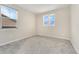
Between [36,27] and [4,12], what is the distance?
1351 mm

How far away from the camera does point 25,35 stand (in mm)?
3639

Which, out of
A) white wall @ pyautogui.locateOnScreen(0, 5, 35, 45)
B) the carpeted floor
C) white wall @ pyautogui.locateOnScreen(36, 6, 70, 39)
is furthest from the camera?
white wall @ pyautogui.locateOnScreen(36, 6, 70, 39)

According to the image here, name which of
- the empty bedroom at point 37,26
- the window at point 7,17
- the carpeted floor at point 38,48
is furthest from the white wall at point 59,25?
the window at point 7,17

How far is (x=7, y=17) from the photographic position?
3.04 m

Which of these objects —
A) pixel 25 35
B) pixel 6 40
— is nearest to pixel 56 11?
pixel 25 35

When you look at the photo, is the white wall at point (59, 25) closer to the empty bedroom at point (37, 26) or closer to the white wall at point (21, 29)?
the empty bedroom at point (37, 26)

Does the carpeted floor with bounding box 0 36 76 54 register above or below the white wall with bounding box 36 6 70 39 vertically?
below

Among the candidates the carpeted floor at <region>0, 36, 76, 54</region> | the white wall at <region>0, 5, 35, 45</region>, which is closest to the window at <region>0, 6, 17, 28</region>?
the white wall at <region>0, 5, 35, 45</region>

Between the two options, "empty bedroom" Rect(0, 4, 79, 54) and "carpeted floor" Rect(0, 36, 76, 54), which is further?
"empty bedroom" Rect(0, 4, 79, 54)

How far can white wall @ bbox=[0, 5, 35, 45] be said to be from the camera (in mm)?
3029

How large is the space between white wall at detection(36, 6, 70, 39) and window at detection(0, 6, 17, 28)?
1.07m

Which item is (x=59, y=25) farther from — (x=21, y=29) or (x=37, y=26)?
(x=21, y=29)

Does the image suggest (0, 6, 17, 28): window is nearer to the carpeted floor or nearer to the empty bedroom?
the empty bedroom
